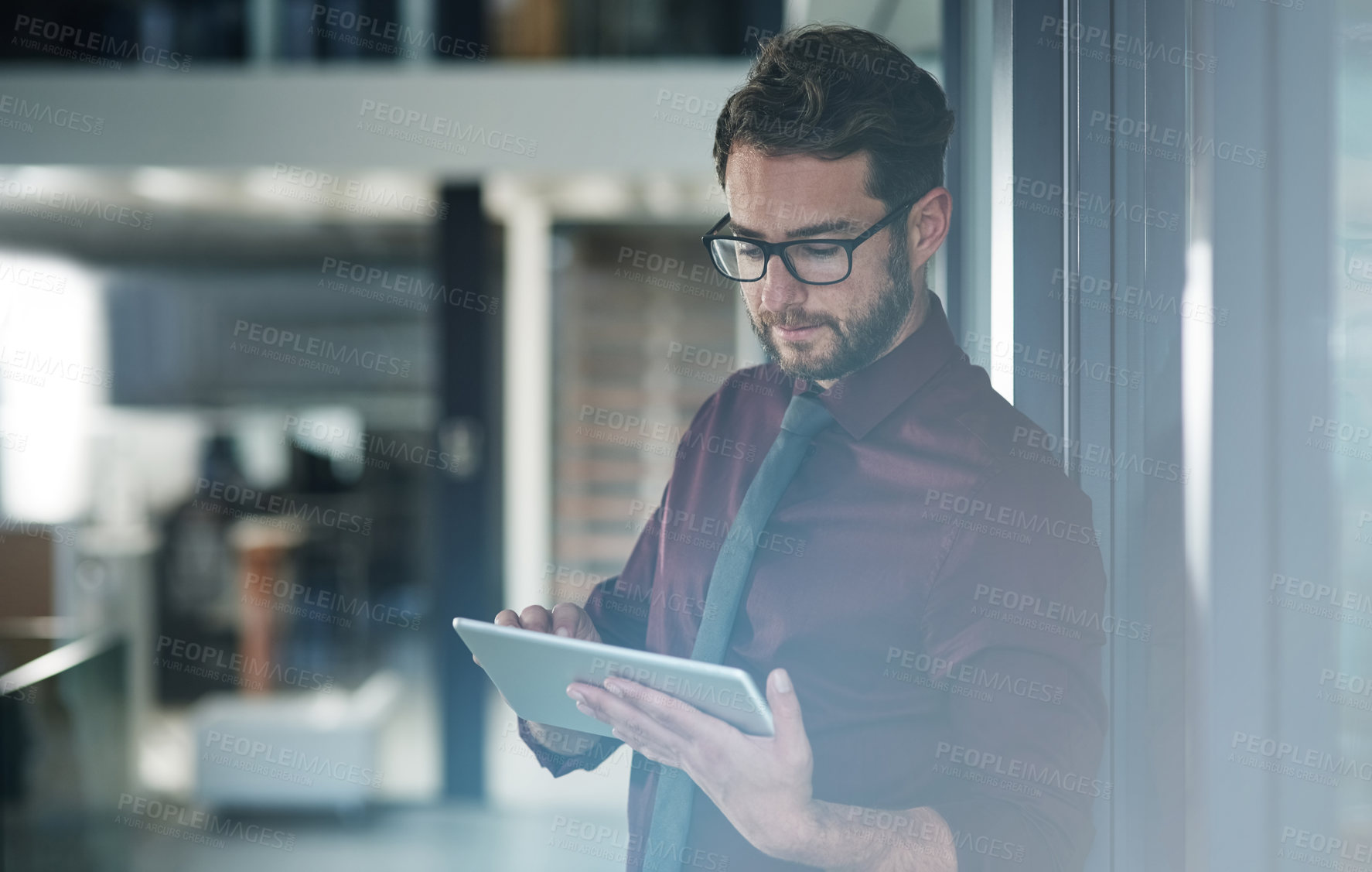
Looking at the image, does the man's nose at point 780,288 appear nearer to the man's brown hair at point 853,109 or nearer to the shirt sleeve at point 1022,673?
the man's brown hair at point 853,109

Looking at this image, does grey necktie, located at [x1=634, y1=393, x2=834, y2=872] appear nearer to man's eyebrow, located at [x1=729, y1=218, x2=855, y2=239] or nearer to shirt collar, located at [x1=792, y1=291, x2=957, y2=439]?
shirt collar, located at [x1=792, y1=291, x2=957, y2=439]

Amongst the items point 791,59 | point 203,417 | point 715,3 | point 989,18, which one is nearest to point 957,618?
point 791,59

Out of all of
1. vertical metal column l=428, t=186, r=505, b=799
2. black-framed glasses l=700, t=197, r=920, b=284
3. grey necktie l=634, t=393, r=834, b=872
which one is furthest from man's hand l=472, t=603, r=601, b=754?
vertical metal column l=428, t=186, r=505, b=799

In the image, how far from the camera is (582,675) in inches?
29.6

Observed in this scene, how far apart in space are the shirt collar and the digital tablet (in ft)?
0.76

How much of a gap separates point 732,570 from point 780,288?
0.77 ft

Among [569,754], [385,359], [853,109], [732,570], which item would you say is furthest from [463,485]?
[853,109]

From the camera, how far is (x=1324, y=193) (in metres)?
0.64

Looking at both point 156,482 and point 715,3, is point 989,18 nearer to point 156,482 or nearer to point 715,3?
point 715,3

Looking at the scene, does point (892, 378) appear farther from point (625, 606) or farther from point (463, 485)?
point (463, 485)

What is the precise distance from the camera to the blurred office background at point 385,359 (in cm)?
85

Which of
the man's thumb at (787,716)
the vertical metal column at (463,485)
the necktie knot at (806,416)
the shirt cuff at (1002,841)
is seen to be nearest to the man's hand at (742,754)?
the man's thumb at (787,716)

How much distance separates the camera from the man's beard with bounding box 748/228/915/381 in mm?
783

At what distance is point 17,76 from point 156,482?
1.32m
